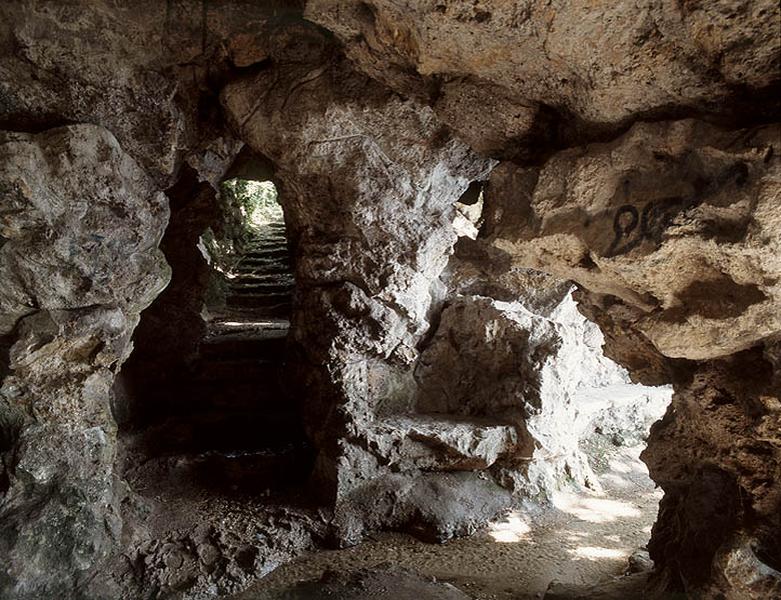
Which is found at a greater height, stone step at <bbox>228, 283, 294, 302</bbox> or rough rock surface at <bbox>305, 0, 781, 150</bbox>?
rough rock surface at <bbox>305, 0, 781, 150</bbox>

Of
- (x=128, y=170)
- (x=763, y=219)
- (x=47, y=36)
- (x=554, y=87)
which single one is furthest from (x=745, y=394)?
(x=47, y=36)

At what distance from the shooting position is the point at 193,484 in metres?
→ 5.52

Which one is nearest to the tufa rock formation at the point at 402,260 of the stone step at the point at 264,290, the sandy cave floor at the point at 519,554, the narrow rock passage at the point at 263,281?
the sandy cave floor at the point at 519,554

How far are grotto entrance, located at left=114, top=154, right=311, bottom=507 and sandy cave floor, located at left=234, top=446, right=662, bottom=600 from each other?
91 cm

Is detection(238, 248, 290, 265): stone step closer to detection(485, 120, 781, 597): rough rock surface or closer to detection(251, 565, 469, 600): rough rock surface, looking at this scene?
detection(251, 565, 469, 600): rough rock surface

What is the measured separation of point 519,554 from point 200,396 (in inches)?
155

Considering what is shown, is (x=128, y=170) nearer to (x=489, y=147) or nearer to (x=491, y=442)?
(x=489, y=147)

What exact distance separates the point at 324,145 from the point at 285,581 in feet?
10.3

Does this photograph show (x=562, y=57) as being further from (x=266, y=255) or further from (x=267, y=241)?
(x=267, y=241)

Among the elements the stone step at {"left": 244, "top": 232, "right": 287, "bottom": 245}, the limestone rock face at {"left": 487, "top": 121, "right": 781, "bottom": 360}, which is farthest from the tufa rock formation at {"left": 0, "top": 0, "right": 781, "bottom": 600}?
the stone step at {"left": 244, "top": 232, "right": 287, "bottom": 245}

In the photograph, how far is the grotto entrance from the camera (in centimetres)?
565

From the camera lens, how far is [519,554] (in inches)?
192

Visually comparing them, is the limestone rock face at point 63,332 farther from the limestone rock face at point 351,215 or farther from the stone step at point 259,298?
the stone step at point 259,298

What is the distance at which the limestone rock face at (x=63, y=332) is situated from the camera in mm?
Result: 3777
